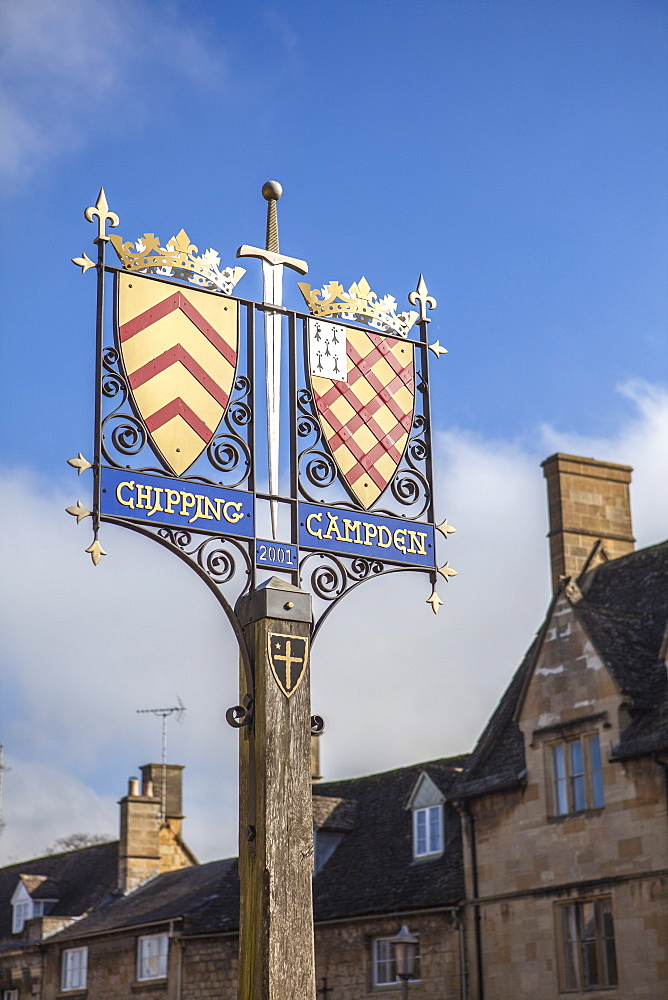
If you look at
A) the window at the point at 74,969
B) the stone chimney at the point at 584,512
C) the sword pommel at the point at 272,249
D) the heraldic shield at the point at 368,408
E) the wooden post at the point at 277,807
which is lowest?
the window at the point at 74,969

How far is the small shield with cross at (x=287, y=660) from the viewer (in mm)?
7047

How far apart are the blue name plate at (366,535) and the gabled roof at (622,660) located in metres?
12.5

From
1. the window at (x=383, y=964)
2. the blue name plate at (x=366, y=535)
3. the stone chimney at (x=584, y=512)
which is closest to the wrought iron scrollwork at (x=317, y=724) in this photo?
the blue name plate at (x=366, y=535)

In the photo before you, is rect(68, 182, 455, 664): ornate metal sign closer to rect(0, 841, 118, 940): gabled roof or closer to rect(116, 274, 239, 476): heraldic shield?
rect(116, 274, 239, 476): heraldic shield

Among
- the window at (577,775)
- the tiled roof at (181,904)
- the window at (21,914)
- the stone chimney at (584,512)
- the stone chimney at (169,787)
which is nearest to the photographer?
the window at (577,775)

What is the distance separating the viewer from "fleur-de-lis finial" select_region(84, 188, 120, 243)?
7.32 meters

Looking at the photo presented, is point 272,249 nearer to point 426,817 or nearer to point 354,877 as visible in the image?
point 426,817

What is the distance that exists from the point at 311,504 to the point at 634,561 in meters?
18.7

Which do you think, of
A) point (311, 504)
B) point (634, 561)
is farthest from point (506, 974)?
point (311, 504)

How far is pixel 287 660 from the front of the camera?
7.09 m

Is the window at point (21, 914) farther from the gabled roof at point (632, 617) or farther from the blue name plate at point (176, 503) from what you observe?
the blue name plate at point (176, 503)

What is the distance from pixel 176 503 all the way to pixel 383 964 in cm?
1881

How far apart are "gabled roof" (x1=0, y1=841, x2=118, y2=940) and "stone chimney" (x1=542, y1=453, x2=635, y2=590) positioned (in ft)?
55.9

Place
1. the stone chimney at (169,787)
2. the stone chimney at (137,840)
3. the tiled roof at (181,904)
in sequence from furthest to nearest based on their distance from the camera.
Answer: the stone chimney at (169,787), the stone chimney at (137,840), the tiled roof at (181,904)
